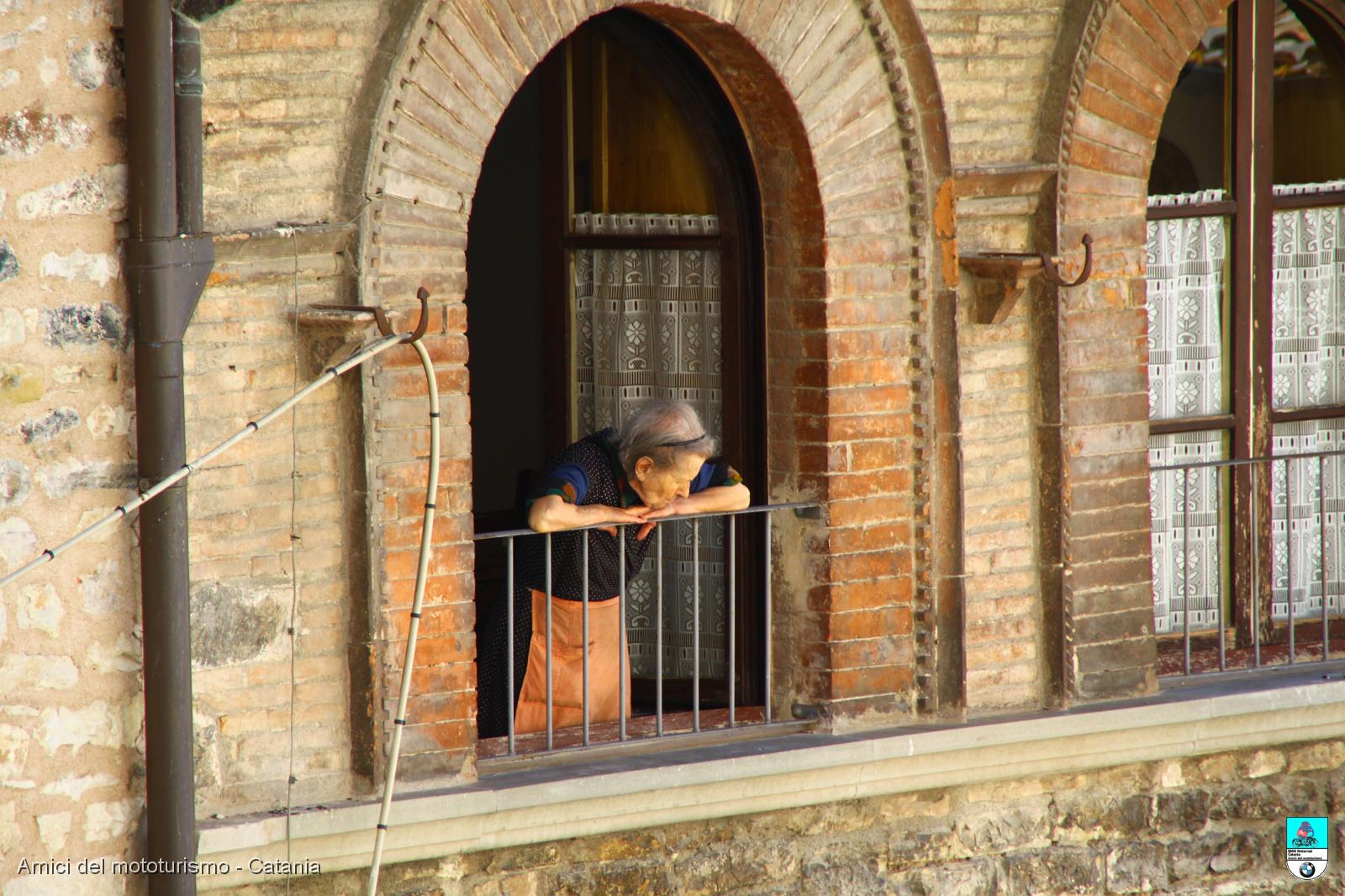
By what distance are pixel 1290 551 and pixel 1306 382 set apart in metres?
0.67

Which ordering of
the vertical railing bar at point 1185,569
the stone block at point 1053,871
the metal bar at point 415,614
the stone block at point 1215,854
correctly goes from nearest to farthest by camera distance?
the metal bar at point 415,614
the stone block at point 1053,871
the vertical railing bar at point 1185,569
the stone block at point 1215,854

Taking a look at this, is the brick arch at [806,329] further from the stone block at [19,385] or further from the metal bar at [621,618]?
the stone block at [19,385]

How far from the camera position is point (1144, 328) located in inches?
261

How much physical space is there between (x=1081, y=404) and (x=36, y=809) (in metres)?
3.48

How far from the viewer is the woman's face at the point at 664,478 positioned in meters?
5.97

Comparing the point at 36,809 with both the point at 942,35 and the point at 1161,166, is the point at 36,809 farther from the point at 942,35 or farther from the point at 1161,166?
the point at 1161,166

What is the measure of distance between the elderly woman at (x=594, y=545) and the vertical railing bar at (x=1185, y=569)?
164cm

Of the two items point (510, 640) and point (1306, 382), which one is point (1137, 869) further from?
point (510, 640)

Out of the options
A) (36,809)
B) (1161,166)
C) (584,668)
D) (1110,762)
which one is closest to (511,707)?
(584,668)

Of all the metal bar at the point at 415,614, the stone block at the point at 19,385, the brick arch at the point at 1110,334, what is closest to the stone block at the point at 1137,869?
the brick arch at the point at 1110,334

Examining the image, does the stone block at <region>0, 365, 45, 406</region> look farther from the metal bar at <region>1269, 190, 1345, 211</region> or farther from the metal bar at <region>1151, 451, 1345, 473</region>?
the metal bar at <region>1269, 190, 1345, 211</region>

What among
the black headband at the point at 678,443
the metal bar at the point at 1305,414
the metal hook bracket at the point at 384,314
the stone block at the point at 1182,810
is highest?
the metal hook bracket at the point at 384,314

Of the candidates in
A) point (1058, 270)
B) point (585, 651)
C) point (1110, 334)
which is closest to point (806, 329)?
point (1058, 270)

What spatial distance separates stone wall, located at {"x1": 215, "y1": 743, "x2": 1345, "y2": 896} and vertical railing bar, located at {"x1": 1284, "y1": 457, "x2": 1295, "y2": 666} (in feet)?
1.37
